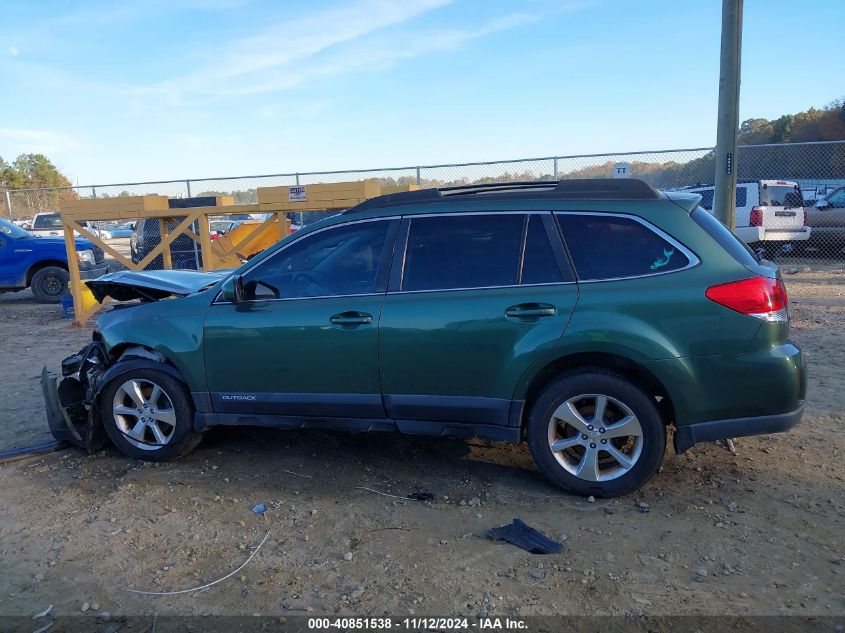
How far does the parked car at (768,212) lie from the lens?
553 inches

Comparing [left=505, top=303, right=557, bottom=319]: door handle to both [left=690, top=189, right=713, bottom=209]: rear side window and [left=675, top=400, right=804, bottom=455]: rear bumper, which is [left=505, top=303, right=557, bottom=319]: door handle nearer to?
[left=675, top=400, right=804, bottom=455]: rear bumper

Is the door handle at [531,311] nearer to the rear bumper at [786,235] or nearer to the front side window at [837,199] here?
the rear bumper at [786,235]

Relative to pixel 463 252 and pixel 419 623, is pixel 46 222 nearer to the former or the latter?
pixel 463 252

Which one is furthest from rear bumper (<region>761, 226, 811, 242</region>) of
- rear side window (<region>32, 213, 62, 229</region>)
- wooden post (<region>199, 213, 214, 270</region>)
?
rear side window (<region>32, 213, 62, 229</region>)

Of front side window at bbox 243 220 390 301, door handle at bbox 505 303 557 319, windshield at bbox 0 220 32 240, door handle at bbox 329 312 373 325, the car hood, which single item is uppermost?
windshield at bbox 0 220 32 240

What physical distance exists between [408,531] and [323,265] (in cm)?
176

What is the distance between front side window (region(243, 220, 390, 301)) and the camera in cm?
426

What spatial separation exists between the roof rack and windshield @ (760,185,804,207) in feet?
39.0

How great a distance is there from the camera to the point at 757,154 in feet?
77.6

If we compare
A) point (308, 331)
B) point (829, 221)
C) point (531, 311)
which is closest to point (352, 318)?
point (308, 331)

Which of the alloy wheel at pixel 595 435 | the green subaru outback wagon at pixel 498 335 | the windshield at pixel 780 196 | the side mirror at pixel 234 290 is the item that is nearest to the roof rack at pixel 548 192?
the green subaru outback wagon at pixel 498 335

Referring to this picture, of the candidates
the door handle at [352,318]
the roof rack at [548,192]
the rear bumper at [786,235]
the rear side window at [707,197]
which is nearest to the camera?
the roof rack at [548,192]

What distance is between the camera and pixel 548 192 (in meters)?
4.08

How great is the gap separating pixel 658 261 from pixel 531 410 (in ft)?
3.64
